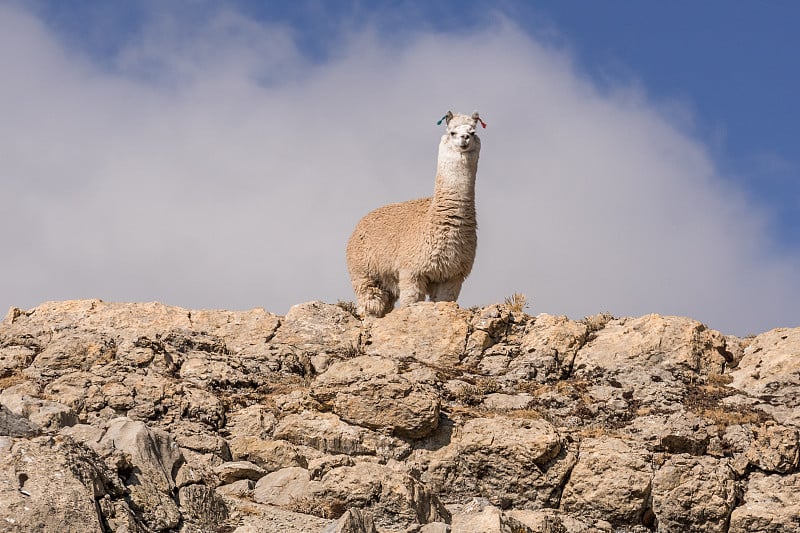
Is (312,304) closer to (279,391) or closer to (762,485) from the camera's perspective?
(279,391)

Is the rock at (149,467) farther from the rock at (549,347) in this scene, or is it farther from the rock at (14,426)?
the rock at (549,347)

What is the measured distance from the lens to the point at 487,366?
47.0ft

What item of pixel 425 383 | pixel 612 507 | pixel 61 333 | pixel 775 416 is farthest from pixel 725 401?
pixel 61 333

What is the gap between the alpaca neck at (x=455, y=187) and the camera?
16.5 meters

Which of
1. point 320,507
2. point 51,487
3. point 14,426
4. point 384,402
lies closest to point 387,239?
point 384,402

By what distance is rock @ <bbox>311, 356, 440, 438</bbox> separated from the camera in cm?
1180

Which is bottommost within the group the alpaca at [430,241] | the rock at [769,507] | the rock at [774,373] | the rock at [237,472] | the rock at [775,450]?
the rock at [237,472]

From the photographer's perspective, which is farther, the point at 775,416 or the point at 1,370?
the point at 1,370

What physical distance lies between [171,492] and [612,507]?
15.9ft

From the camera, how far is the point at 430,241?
16.2 metres

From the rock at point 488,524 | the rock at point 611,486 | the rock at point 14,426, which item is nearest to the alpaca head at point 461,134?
the rock at point 611,486

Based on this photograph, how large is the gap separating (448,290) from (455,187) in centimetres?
173

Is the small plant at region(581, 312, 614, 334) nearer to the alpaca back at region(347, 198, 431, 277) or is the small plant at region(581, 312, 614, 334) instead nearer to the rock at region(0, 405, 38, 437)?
the alpaca back at region(347, 198, 431, 277)

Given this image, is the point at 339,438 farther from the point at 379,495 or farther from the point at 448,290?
the point at 448,290
